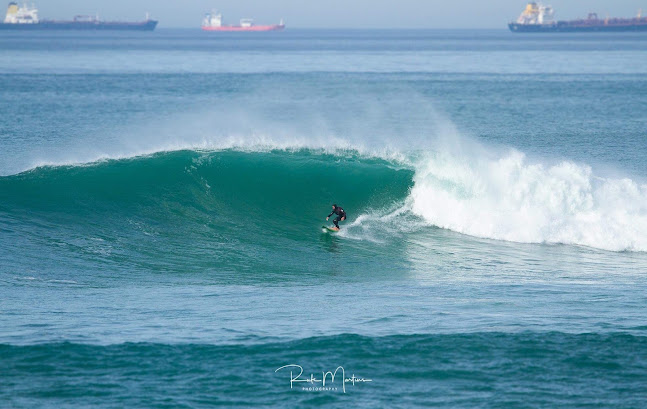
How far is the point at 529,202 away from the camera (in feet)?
72.3

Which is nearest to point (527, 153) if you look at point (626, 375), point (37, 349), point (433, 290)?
point (433, 290)

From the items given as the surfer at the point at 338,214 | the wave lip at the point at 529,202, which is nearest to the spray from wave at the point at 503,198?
the wave lip at the point at 529,202

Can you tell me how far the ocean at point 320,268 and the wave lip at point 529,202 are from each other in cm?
6

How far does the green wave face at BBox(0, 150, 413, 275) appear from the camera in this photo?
18.3 m

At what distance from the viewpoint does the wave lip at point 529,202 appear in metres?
20.2

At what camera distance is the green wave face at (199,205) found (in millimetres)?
18312

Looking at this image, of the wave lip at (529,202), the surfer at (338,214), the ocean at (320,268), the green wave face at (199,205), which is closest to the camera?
the ocean at (320,268)

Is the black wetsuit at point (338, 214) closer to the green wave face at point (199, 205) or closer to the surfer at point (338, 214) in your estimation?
the surfer at point (338, 214)

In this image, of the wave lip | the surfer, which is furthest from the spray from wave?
the surfer

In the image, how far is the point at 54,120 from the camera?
4303cm

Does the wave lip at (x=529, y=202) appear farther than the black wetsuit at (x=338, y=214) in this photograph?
Yes

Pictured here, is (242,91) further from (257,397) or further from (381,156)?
(257,397)

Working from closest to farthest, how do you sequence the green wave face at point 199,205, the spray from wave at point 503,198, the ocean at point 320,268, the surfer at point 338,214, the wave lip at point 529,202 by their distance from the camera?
1. the ocean at point 320,268
2. the green wave face at point 199,205
3. the surfer at point 338,214
4. the wave lip at point 529,202
5. the spray from wave at point 503,198

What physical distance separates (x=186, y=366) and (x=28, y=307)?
4.11 metres
